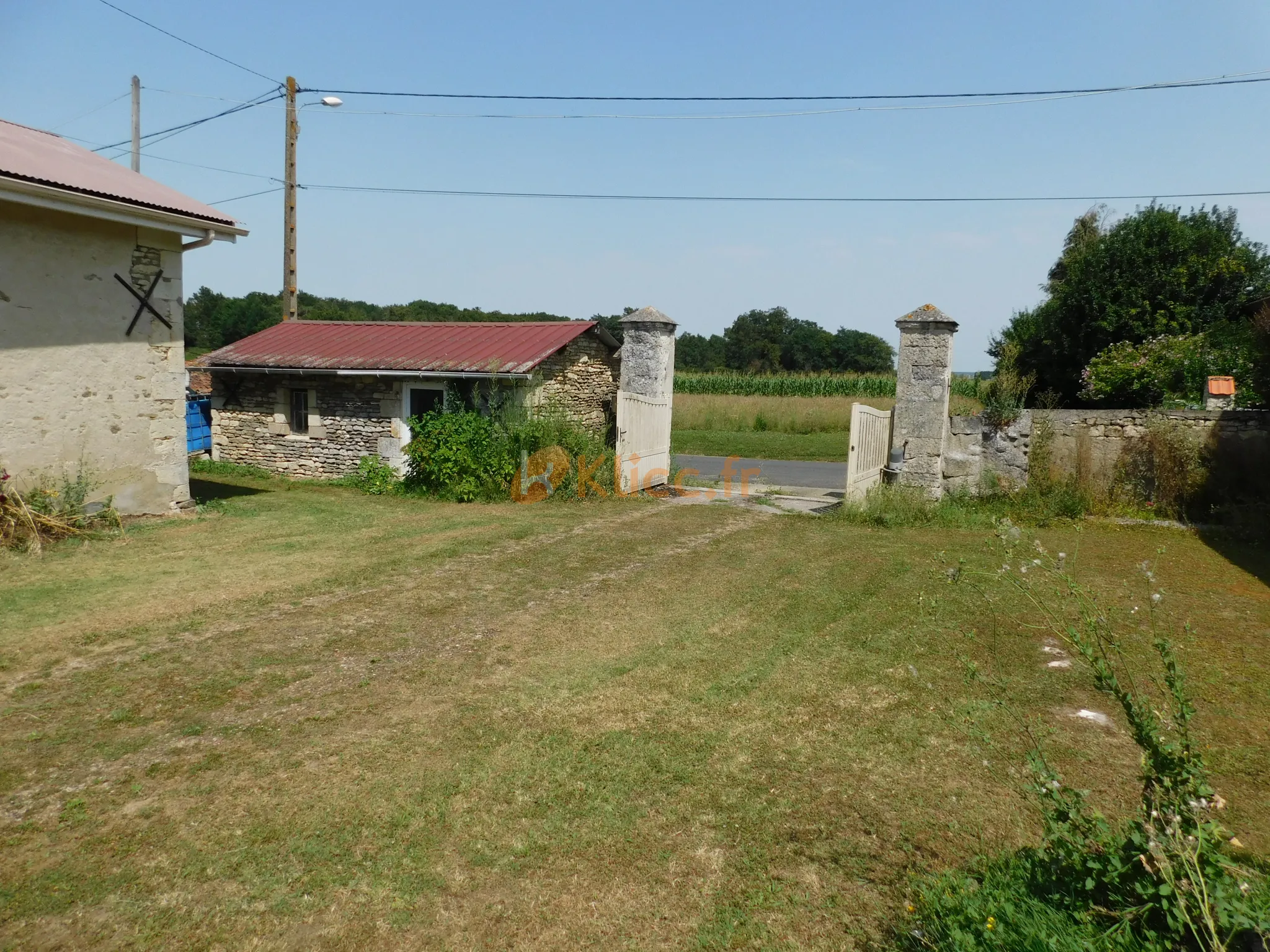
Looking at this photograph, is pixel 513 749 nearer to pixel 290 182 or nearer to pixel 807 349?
pixel 290 182

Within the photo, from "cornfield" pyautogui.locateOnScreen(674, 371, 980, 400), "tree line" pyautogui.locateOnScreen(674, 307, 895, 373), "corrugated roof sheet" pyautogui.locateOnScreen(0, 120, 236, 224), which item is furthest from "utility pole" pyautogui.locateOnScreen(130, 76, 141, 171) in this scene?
"tree line" pyautogui.locateOnScreen(674, 307, 895, 373)

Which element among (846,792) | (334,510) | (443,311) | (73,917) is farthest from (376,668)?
(443,311)

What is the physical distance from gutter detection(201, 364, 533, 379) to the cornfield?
18.3 m

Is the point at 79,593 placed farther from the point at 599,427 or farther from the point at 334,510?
the point at 599,427

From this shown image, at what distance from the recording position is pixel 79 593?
7145 mm

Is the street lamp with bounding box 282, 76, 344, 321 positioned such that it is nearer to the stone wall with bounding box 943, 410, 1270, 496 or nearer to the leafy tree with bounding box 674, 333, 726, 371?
the stone wall with bounding box 943, 410, 1270, 496

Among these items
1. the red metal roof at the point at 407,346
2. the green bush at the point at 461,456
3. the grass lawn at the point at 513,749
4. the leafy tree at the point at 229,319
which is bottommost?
the grass lawn at the point at 513,749

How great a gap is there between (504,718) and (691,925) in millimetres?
1970

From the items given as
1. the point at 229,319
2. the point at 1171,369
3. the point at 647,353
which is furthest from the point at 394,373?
the point at 229,319

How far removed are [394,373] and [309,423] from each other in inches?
102

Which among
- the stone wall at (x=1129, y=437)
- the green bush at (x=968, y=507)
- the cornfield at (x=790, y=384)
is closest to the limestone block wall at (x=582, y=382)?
the green bush at (x=968, y=507)

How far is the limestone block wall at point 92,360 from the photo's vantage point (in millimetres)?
9234

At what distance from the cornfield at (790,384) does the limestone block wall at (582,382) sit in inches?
609

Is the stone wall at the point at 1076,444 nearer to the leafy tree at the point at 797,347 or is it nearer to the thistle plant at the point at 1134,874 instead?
the thistle plant at the point at 1134,874
